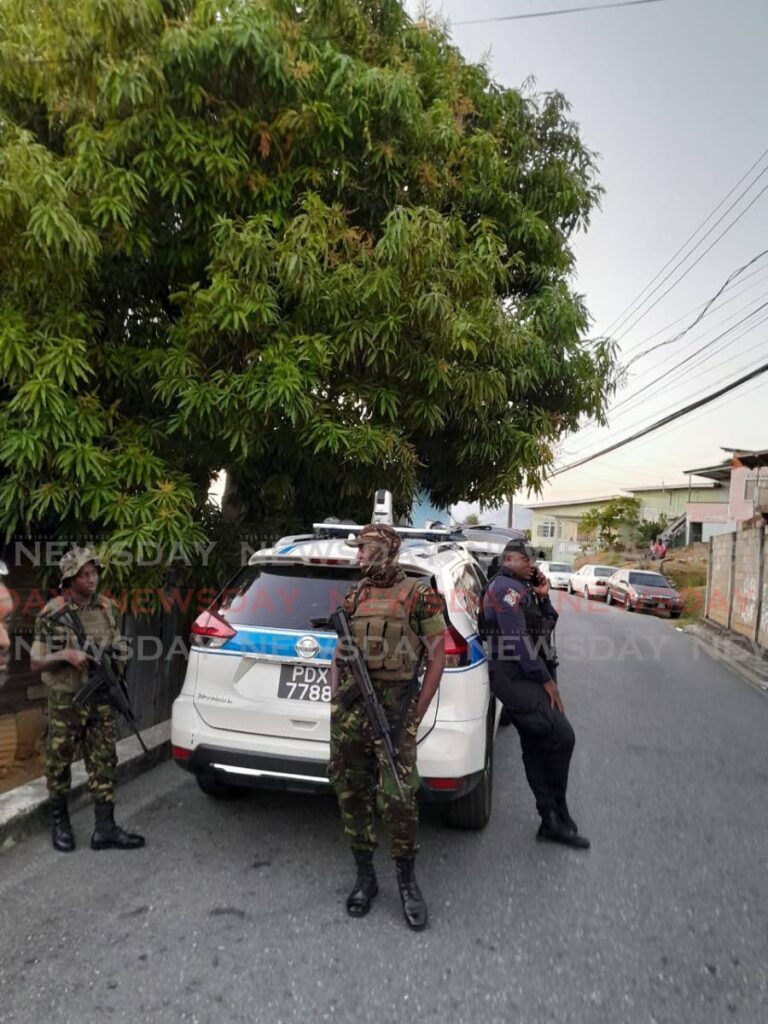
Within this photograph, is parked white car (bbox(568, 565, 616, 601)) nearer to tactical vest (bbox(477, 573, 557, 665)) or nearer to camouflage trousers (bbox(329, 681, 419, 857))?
tactical vest (bbox(477, 573, 557, 665))

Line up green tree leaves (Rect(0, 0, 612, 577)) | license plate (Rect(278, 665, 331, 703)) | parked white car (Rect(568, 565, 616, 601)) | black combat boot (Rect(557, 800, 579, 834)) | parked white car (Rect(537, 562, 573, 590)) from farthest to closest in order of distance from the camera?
parked white car (Rect(537, 562, 573, 590)) < parked white car (Rect(568, 565, 616, 601)) < green tree leaves (Rect(0, 0, 612, 577)) < black combat boot (Rect(557, 800, 579, 834)) < license plate (Rect(278, 665, 331, 703))

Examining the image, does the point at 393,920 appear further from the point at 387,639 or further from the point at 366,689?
the point at 387,639

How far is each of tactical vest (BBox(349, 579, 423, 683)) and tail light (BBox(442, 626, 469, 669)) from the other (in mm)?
464

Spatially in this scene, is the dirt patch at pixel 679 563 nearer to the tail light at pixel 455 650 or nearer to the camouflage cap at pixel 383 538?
the tail light at pixel 455 650

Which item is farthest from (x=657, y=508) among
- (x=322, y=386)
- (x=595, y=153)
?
(x=322, y=386)

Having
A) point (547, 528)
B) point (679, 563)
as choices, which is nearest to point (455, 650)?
point (679, 563)

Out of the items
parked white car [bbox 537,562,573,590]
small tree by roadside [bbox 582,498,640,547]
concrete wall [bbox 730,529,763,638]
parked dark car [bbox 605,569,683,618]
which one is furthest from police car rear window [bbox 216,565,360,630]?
small tree by roadside [bbox 582,498,640,547]

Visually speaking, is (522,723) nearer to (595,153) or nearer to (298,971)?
(298,971)

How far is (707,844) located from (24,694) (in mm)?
4765

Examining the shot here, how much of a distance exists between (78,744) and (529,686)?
2.35 m

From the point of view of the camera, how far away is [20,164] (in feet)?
15.1

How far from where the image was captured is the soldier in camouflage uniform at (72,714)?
12.4 ft

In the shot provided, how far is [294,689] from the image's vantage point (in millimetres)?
3754

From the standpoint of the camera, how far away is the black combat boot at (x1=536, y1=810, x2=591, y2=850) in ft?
13.6
